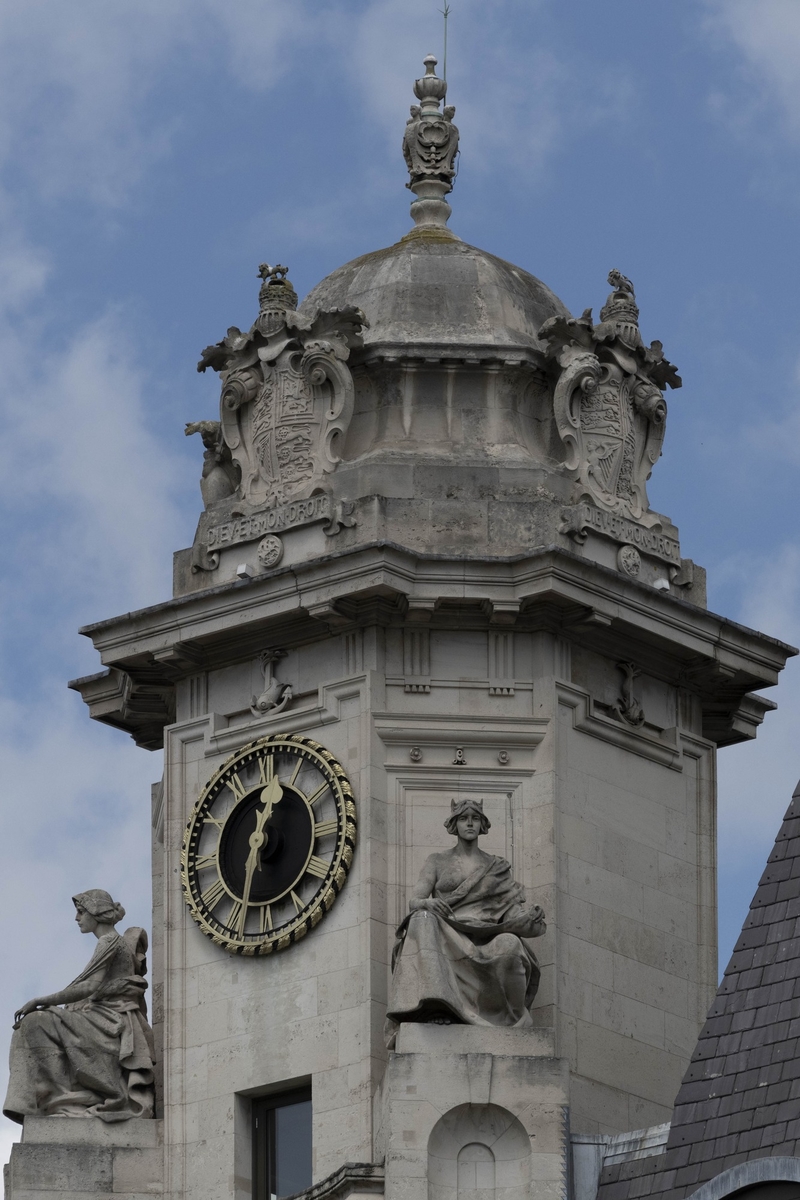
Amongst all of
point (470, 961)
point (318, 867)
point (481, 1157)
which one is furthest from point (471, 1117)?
point (318, 867)

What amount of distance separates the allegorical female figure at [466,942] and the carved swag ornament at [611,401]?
16.1 feet

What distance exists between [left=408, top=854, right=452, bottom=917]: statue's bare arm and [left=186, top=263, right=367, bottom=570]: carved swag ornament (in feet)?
16.4

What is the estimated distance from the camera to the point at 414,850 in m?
53.3

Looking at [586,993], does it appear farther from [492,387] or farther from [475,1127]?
[492,387]

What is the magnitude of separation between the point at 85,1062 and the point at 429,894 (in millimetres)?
4663

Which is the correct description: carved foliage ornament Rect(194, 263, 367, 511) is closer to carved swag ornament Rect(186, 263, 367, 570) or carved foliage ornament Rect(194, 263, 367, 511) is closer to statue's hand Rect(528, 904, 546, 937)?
carved swag ornament Rect(186, 263, 367, 570)

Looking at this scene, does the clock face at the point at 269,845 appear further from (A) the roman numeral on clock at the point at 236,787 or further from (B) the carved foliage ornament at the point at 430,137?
(B) the carved foliage ornament at the point at 430,137

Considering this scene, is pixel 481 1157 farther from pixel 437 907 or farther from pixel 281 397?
pixel 281 397

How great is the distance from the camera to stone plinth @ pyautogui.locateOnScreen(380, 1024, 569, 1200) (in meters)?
50.4

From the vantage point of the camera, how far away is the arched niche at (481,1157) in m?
50.6

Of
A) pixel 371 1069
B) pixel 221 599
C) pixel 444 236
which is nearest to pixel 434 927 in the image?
pixel 371 1069

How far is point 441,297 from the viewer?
5653 cm

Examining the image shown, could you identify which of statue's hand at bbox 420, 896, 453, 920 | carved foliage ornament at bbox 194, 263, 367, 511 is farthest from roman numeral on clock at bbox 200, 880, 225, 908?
carved foliage ornament at bbox 194, 263, 367, 511

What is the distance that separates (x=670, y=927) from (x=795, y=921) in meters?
4.78
